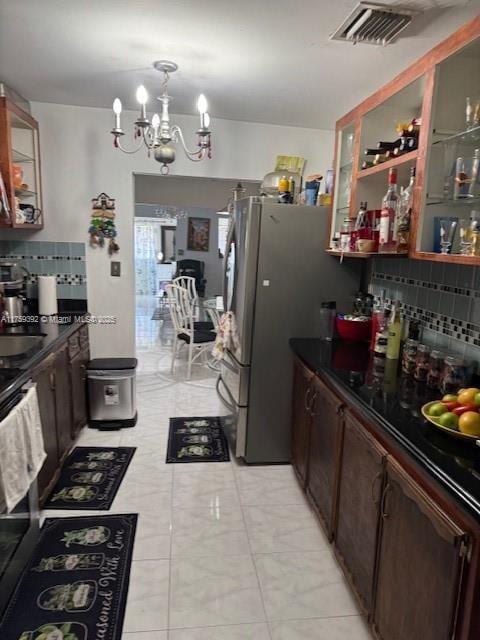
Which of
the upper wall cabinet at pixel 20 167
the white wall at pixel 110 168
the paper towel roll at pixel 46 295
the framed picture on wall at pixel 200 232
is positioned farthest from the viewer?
the framed picture on wall at pixel 200 232

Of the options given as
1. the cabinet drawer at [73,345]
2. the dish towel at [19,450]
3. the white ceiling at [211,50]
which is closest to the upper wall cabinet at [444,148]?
the white ceiling at [211,50]

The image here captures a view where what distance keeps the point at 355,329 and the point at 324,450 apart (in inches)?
31.4

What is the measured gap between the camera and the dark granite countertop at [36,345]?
1.79 metres

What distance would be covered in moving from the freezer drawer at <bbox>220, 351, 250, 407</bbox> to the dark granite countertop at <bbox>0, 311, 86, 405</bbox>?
1.06 metres

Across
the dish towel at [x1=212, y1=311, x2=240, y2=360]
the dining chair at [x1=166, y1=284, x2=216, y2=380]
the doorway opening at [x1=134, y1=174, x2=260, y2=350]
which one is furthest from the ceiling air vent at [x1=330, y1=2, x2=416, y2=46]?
the doorway opening at [x1=134, y1=174, x2=260, y2=350]

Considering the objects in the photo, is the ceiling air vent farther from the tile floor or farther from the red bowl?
the tile floor

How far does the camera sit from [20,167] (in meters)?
3.11

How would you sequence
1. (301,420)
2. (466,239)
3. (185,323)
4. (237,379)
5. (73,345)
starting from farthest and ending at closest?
1. (185,323)
2. (73,345)
3. (237,379)
4. (301,420)
5. (466,239)

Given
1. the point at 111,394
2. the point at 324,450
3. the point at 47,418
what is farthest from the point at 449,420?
the point at 111,394

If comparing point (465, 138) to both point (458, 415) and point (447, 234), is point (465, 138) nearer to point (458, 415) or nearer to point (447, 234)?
point (447, 234)

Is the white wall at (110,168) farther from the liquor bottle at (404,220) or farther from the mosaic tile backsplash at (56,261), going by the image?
the liquor bottle at (404,220)

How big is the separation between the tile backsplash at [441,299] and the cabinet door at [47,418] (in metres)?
1.94

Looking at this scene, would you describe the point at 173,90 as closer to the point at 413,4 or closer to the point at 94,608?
the point at 413,4

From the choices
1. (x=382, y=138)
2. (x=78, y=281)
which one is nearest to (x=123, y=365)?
(x=78, y=281)
